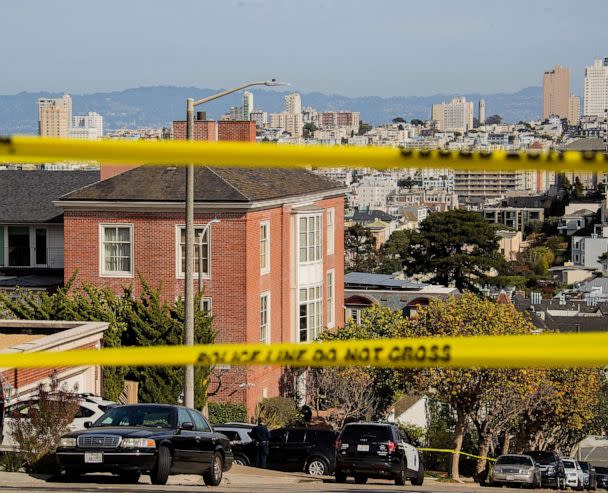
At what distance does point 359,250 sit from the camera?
151125 mm

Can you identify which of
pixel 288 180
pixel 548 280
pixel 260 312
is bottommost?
pixel 548 280

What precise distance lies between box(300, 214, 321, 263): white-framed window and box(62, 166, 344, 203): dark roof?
4.26 feet

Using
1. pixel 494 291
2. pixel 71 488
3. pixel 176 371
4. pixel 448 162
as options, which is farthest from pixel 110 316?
pixel 494 291

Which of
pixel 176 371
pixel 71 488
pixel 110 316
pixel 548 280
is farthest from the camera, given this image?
pixel 548 280

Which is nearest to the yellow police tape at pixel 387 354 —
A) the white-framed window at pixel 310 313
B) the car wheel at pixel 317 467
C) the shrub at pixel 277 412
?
the car wheel at pixel 317 467

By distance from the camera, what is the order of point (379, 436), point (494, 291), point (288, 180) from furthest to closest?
point (494, 291) → point (288, 180) → point (379, 436)

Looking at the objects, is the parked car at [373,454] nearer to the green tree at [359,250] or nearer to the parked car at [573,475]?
Result: the parked car at [573,475]

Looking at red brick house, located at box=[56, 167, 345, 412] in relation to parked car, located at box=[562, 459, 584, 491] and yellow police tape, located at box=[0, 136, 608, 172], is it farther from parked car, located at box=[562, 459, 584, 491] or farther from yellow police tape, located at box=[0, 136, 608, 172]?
yellow police tape, located at box=[0, 136, 608, 172]

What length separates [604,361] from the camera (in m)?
3.72

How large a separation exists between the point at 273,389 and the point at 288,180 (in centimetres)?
778

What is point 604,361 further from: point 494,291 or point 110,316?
point 494,291

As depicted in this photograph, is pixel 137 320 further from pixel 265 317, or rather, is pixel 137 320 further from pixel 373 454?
pixel 373 454

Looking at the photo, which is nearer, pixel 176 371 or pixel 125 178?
pixel 176 371

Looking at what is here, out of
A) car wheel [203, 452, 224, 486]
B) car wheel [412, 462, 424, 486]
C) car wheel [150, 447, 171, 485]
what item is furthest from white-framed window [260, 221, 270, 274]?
car wheel [150, 447, 171, 485]
